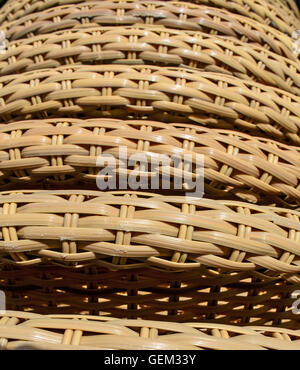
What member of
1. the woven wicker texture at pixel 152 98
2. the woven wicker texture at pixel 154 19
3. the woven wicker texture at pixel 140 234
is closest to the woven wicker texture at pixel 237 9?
the woven wicker texture at pixel 154 19

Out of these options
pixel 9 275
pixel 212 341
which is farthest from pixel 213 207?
pixel 9 275

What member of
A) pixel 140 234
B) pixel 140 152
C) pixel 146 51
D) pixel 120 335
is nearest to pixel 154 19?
pixel 146 51

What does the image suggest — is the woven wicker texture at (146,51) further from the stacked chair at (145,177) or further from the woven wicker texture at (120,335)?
the woven wicker texture at (120,335)

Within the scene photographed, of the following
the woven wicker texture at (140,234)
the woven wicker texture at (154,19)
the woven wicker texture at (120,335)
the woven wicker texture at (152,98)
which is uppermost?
the woven wicker texture at (154,19)

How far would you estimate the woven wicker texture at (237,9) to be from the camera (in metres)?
0.76

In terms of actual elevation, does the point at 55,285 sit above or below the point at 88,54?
below

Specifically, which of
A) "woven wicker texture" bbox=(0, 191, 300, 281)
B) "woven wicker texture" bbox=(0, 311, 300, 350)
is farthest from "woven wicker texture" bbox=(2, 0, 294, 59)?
"woven wicker texture" bbox=(0, 311, 300, 350)

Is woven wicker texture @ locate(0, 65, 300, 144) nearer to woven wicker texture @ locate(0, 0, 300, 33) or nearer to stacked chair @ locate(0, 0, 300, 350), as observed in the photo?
stacked chair @ locate(0, 0, 300, 350)

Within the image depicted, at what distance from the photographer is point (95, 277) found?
526 millimetres

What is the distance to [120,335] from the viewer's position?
1.33ft

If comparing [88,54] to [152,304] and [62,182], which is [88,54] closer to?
[62,182]

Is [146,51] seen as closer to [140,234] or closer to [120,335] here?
[140,234]

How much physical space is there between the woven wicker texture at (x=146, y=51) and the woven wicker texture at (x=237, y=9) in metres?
0.10
